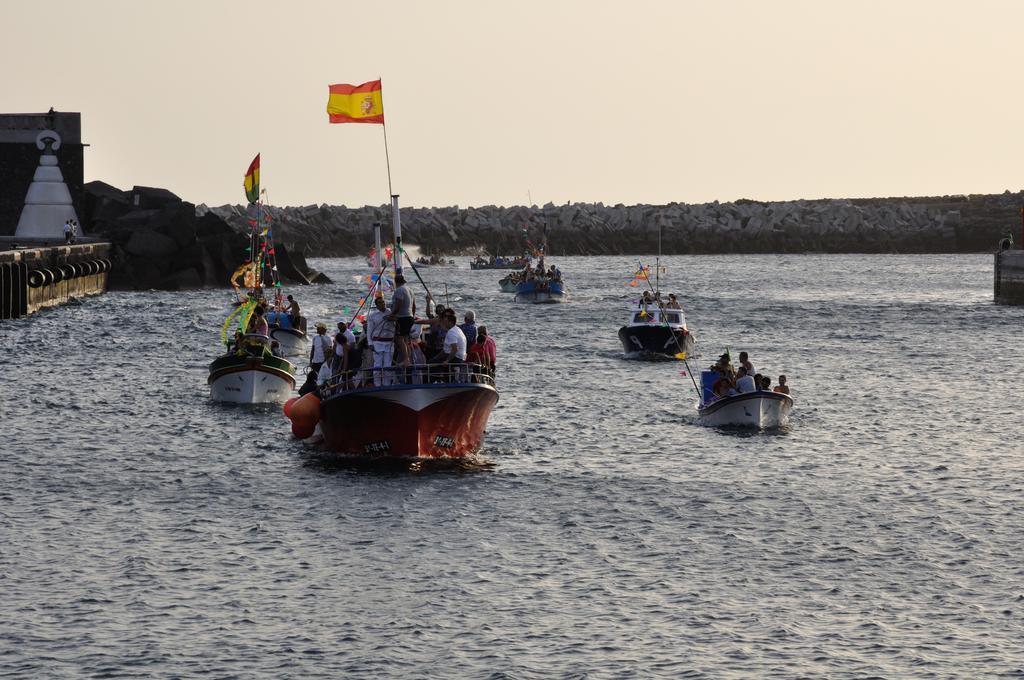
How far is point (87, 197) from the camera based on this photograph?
5261 inches

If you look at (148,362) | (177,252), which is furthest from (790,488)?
(177,252)

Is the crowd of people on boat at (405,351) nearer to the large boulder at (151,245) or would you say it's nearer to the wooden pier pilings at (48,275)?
the wooden pier pilings at (48,275)

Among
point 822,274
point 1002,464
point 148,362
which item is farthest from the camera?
point 822,274

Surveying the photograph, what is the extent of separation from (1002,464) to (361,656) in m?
20.9

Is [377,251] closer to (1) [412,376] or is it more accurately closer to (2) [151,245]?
(1) [412,376]

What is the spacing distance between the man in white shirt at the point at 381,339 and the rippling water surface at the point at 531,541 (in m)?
2.21

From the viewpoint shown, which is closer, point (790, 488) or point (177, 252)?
point (790, 488)

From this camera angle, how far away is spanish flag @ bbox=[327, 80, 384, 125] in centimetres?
3369

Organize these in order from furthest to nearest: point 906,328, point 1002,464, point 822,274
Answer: point 822,274 < point 906,328 < point 1002,464

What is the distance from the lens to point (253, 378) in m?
44.7

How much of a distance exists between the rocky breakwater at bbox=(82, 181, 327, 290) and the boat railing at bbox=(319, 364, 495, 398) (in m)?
88.8

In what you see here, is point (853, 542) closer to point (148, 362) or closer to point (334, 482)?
point (334, 482)

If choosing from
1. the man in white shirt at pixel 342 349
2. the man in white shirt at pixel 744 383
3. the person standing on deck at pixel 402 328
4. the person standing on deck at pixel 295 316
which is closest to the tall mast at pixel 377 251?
the person standing on deck at pixel 402 328

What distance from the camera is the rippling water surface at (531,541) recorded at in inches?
809
